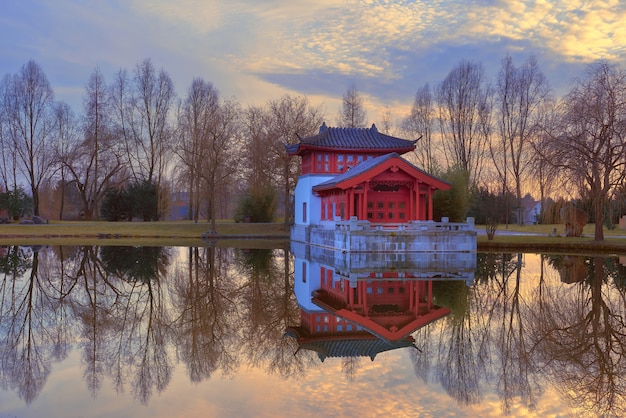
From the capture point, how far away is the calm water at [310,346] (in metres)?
7.05

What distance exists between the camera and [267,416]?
21.2ft

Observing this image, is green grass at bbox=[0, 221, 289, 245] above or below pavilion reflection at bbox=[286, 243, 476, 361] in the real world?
above

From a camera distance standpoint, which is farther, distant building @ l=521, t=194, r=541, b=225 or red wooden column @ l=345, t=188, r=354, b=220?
distant building @ l=521, t=194, r=541, b=225

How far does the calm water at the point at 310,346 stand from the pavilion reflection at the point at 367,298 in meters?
0.06

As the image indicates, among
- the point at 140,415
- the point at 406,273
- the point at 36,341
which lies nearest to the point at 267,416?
the point at 140,415

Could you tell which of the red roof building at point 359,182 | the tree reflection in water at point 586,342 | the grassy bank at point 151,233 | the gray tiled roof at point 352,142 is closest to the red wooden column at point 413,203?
the red roof building at point 359,182

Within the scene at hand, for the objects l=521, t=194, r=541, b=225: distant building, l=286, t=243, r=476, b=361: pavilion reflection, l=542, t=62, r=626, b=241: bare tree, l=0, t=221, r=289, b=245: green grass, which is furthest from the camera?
l=521, t=194, r=541, b=225: distant building

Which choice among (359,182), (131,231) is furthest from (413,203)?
(131,231)

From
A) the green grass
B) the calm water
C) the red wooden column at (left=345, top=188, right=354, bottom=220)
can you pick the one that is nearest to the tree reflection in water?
the calm water

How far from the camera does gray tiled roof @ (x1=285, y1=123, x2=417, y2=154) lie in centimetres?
3716

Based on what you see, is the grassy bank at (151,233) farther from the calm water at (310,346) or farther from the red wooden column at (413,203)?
the calm water at (310,346)

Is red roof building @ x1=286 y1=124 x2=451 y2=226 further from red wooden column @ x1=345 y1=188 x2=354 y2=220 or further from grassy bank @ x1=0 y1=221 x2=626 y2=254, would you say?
grassy bank @ x1=0 y1=221 x2=626 y2=254

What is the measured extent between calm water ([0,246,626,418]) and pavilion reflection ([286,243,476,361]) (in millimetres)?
60

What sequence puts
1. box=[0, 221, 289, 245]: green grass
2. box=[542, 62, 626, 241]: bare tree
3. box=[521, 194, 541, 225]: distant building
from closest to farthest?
box=[542, 62, 626, 241]: bare tree
box=[0, 221, 289, 245]: green grass
box=[521, 194, 541, 225]: distant building
